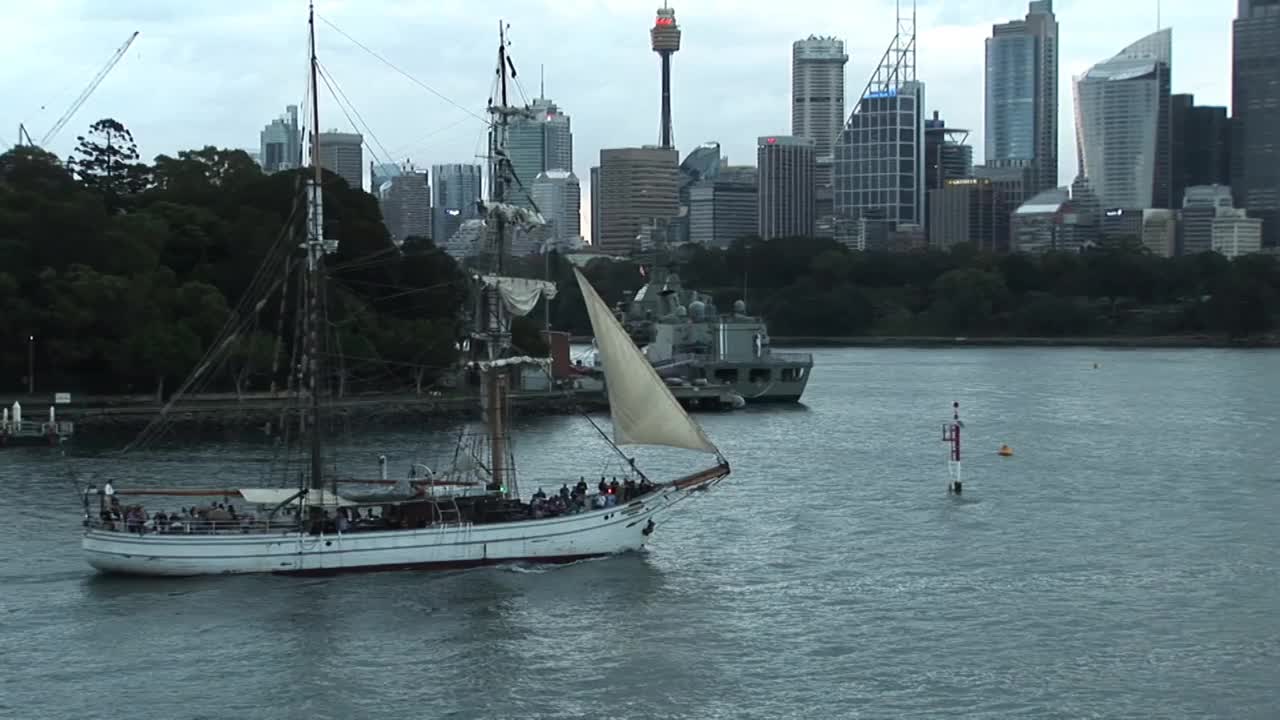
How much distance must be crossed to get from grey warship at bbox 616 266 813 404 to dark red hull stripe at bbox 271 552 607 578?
53.3 meters

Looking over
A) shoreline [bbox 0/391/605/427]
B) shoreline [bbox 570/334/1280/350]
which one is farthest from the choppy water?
shoreline [bbox 570/334/1280/350]

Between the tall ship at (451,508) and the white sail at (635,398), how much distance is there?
3cm

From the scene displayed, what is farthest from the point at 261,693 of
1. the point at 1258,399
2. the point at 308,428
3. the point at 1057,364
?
the point at 1057,364

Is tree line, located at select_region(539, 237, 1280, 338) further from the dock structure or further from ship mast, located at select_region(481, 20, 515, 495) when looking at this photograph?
ship mast, located at select_region(481, 20, 515, 495)

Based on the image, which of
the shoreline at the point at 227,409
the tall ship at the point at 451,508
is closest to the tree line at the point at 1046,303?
the shoreline at the point at 227,409

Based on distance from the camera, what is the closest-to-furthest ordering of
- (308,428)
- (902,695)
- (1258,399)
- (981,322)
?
(902,695), (308,428), (1258,399), (981,322)

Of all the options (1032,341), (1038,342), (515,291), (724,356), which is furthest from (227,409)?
(1032,341)

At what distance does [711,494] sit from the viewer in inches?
2200

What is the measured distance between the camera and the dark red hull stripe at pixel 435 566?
40.9 m

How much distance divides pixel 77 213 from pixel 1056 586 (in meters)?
58.0

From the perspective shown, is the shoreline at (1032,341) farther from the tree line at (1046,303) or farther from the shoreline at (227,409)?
the shoreline at (227,409)

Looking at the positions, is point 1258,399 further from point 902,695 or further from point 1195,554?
point 902,695

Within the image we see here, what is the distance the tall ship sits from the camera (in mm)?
40656

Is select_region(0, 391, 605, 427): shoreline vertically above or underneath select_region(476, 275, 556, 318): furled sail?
underneath
